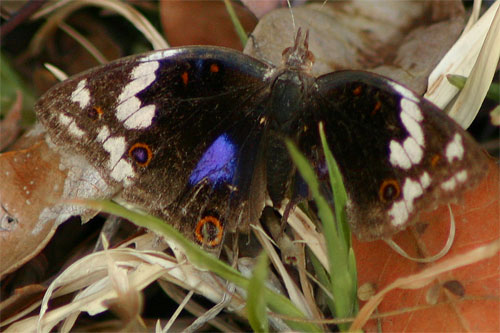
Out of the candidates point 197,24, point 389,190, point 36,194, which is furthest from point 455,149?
point 36,194

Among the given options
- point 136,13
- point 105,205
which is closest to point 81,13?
point 136,13

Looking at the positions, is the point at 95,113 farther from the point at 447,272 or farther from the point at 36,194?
the point at 447,272

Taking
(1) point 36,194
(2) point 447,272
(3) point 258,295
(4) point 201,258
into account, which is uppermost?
(1) point 36,194

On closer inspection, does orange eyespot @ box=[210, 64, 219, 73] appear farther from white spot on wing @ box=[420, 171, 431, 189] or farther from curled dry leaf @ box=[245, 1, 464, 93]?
white spot on wing @ box=[420, 171, 431, 189]

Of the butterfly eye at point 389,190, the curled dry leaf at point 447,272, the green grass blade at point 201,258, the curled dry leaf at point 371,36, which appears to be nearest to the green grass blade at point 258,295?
the green grass blade at point 201,258

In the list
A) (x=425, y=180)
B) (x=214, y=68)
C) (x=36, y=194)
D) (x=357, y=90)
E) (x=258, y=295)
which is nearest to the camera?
(x=258, y=295)

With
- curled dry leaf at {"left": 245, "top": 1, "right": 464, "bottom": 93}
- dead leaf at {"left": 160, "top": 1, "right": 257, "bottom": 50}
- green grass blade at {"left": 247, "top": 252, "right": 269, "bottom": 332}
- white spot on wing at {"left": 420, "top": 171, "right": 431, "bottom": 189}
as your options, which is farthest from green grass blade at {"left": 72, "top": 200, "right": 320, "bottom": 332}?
dead leaf at {"left": 160, "top": 1, "right": 257, "bottom": 50}

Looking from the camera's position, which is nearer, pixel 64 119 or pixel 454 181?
pixel 454 181
